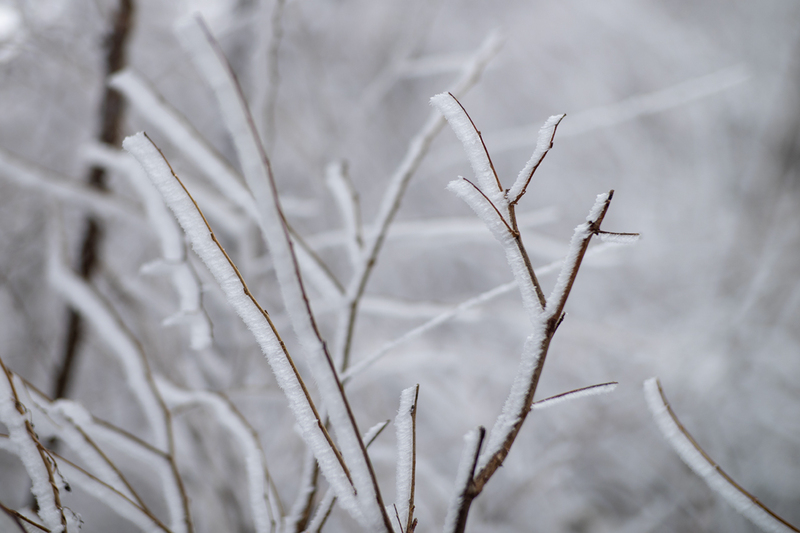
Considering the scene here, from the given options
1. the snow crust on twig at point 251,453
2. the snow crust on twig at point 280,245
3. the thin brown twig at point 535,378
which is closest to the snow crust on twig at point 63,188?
the snow crust on twig at point 251,453

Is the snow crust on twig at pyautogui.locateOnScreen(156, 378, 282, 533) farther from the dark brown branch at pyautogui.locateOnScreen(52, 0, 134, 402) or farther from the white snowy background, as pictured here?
the dark brown branch at pyautogui.locateOnScreen(52, 0, 134, 402)

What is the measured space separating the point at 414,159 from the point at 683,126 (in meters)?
1.96

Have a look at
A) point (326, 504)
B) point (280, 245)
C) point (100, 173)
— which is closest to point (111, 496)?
point (326, 504)

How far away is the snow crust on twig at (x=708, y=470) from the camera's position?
9.9 inches

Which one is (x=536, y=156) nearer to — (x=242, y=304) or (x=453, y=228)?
(x=242, y=304)

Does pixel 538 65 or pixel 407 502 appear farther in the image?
pixel 538 65

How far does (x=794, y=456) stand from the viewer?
1397 mm

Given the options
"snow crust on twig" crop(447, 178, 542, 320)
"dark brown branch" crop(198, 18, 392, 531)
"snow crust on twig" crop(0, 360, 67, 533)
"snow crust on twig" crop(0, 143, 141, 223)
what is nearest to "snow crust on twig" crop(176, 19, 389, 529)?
"dark brown branch" crop(198, 18, 392, 531)

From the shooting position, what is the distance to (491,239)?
0.59 meters

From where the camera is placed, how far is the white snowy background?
Answer: 757 millimetres

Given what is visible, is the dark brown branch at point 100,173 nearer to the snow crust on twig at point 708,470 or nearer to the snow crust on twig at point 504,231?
the snow crust on twig at point 504,231

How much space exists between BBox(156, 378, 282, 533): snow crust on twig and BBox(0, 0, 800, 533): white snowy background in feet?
0.49

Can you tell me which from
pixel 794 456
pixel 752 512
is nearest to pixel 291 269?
pixel 752 512

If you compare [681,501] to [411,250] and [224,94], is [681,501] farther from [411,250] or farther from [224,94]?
[224,94]
